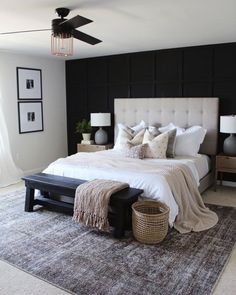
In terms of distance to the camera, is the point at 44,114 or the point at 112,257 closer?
the point at 112,257

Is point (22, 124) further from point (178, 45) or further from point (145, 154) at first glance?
point (178, 45)

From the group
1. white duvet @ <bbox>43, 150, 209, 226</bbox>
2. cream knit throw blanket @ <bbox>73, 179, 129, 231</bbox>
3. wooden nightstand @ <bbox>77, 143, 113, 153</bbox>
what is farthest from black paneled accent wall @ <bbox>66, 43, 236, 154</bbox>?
cream knit throw blanket @ <bbox>73, 179, 129, 231</bbox>

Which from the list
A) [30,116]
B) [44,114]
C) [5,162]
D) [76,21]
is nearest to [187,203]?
[76,21]

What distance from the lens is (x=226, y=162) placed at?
4906 millimetres

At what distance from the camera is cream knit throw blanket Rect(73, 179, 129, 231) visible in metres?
3.45

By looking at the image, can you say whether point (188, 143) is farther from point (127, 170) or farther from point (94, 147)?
point (94, 147)

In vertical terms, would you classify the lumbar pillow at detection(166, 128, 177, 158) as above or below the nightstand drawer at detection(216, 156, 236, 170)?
above

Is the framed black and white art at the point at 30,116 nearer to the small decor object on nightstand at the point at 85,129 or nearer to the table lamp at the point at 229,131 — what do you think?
the small decor object on nightstand at the point at 85,129

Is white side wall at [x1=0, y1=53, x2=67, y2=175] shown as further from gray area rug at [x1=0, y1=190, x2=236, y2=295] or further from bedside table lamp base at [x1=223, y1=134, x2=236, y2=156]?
bedside table lamp base at [x1=223, y1=134, x2=236, y2=156]

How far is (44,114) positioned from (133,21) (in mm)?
3532

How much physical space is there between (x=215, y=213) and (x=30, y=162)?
3.86 meters

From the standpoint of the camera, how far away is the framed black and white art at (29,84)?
5.98 m

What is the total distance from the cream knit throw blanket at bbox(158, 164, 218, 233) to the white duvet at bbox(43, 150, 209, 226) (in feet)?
0.43

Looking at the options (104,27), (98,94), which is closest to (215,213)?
(104,27)
